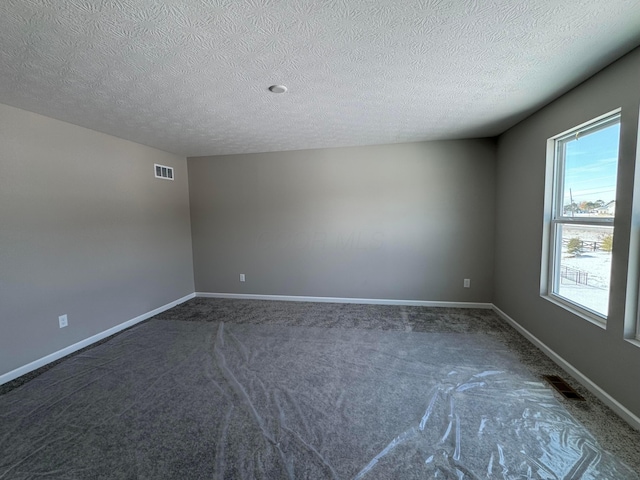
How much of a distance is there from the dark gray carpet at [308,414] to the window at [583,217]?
0.71 metres

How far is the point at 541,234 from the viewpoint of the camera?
8.65 ft

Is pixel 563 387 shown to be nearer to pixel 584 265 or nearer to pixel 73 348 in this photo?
pixel 584 265

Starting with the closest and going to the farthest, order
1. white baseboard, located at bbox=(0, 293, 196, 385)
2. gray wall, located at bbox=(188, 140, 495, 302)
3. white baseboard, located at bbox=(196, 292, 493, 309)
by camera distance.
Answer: white baseboard, located at bbox=(0, 293, 196, 385), gray wall, located at bbox=(188, 140, 495, 302), white baseboard, located at bbox=(196, 292, 493, 309)

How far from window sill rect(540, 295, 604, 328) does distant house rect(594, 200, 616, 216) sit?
80 cm

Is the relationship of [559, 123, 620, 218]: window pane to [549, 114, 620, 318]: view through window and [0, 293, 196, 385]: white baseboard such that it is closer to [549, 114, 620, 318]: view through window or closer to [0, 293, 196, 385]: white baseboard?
[549, 114, 620, 318]: view through window

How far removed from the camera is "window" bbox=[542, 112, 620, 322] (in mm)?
1951

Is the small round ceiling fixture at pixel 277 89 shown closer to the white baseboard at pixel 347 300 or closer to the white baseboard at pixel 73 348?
the white baseboard at pixel 347 300

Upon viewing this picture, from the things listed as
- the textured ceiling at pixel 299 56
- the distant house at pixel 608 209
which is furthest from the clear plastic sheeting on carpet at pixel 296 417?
the textured ceiling at pixel 299 56

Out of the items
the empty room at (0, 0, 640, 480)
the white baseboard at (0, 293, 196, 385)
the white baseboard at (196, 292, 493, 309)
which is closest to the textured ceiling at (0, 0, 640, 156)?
the empty room at (0, 0, 640, 480)

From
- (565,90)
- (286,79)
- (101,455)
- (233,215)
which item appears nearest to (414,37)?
(286,79)

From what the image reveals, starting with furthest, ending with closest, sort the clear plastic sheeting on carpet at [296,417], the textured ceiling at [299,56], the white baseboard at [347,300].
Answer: the white baseboard at [347,300]
the clear plastic sheeting on carpet at [296,417]
the textured ceiling at [299,56]

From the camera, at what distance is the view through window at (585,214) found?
1.95 meters

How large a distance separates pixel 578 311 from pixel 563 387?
64cm

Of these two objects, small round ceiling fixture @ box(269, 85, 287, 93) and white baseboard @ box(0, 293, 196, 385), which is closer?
small round ceiling fixture @ box(269, 85, 287, 93)
